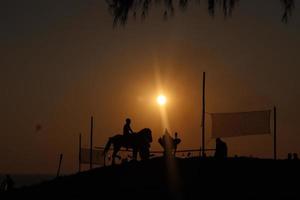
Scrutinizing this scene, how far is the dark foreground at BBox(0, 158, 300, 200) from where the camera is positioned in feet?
81.6

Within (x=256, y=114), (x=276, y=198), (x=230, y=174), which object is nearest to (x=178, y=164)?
(x=230, y=174)

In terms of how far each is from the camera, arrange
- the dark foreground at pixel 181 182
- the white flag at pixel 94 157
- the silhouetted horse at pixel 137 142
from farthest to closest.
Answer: the white flag at pixel 94 157
the silhouetted horse at pixel 137 142
the dark foreground at pixel 181 182

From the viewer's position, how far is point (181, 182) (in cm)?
2677

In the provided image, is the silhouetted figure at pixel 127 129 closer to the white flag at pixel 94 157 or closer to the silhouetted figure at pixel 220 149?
the silhouetted figure at pixel 220 149

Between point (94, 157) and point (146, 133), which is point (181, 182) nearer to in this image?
point (146, 133)

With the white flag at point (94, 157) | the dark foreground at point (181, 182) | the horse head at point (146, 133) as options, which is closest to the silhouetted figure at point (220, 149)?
the dark foreground at point (181, 182)

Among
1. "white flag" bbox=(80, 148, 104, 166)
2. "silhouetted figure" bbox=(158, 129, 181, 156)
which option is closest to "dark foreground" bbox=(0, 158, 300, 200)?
"silhouetted figure" bbox=(158, 129, 181, 156)

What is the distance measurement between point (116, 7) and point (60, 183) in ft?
45.3

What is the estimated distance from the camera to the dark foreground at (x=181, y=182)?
979 inches

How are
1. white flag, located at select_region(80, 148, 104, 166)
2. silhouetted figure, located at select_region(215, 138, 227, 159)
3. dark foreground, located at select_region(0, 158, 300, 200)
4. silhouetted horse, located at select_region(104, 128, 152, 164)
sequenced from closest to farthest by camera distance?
dark foreground, located at select_region(0, 158, 300, 200)
silhouetted figure, located at select_region(215, 138, 227, 159)
silhouetted horse, located at select_region(104, 128, 152, 164)
white flag, located at select_region(80, 148, 104, 166)

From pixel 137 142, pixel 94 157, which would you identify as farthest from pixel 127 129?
pixel 94 157

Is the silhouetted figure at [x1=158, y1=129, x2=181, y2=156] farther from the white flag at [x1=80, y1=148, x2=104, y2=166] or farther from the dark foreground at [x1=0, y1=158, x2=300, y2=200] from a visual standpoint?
the white flag at [x1=80, y1=148, x2=104, y2=166]

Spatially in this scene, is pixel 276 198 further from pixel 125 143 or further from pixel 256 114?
pixel 256 114

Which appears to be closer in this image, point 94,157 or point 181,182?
point 181,182
